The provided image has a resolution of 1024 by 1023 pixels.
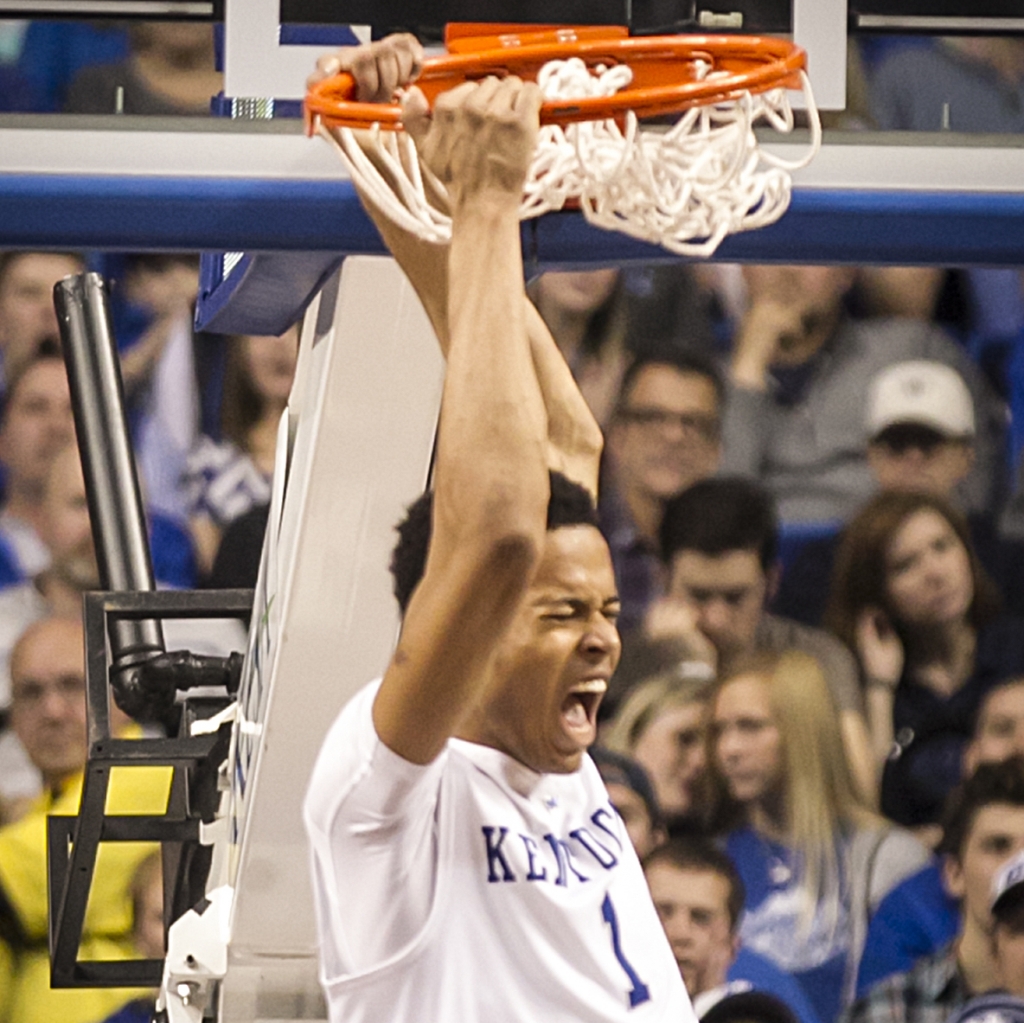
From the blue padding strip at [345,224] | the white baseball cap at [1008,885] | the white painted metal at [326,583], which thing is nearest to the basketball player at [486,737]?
the blue padding strip at [345,224]

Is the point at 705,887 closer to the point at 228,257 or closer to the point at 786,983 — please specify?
the point at 786,983

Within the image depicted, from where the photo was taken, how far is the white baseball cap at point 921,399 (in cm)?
501

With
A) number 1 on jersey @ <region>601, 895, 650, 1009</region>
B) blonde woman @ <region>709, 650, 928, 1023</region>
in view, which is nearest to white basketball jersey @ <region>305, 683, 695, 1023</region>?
number 1 on jersey @ <region>601, 895, 650, 1009</region>

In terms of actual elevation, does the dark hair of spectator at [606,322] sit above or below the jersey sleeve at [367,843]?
above

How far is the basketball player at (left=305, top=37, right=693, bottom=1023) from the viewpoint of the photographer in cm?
125

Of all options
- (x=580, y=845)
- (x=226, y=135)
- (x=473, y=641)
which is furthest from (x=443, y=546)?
(x=226, y=135)

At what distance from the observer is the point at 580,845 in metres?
1.50

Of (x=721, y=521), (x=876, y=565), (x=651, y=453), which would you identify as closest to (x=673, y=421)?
(x=651, y=453)

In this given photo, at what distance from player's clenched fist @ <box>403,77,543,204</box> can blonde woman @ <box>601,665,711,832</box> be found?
3.52 m

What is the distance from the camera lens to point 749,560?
4906 millimetres

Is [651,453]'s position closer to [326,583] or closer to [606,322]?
[606,322]

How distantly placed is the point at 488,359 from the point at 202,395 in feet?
12.0

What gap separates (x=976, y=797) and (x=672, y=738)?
2.75 feet

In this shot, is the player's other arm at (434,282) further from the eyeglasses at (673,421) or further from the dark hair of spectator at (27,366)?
the dark hair of spectator at (27,366)
